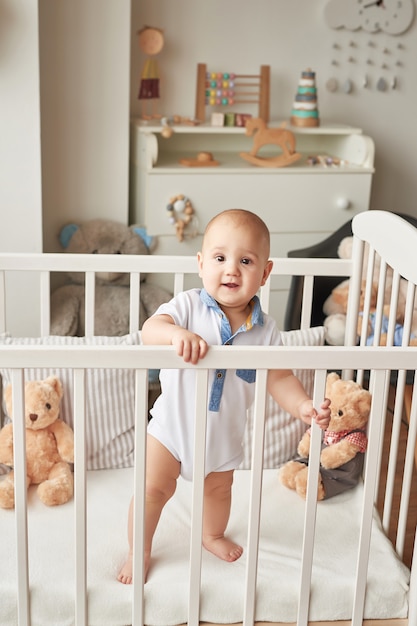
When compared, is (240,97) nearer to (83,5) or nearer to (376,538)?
(83,5)

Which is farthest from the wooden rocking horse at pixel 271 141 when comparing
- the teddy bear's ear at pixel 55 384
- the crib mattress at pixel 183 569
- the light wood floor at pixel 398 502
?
the crib mattress at pixel 183 569

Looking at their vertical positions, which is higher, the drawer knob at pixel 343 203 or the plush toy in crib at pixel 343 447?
the drawer knob at pixel 343 203

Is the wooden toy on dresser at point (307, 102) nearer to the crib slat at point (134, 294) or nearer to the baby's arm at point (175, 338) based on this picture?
the crib slat at point (134, 294)

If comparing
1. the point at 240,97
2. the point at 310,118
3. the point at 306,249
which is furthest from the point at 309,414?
the point at 240,97

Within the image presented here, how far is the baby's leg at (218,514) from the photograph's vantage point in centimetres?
150

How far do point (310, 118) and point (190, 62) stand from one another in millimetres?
503

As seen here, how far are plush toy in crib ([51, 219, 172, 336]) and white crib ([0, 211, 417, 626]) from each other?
3.12 ft

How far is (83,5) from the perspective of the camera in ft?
9.10

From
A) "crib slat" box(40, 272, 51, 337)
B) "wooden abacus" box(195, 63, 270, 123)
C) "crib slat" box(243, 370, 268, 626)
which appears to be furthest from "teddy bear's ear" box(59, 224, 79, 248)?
"crib slat" box(243, 370, 268, 626)

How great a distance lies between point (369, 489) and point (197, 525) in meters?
0.27

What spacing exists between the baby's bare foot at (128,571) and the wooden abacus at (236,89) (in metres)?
1.98

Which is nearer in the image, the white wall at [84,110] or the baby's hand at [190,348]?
the baby's hand at [190,348]

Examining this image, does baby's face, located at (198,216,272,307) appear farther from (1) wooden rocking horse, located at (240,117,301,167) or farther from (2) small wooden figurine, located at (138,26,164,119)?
(2) small wooden figurine, located at (138,26,164,119)

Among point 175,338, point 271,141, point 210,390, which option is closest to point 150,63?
point 271,141
